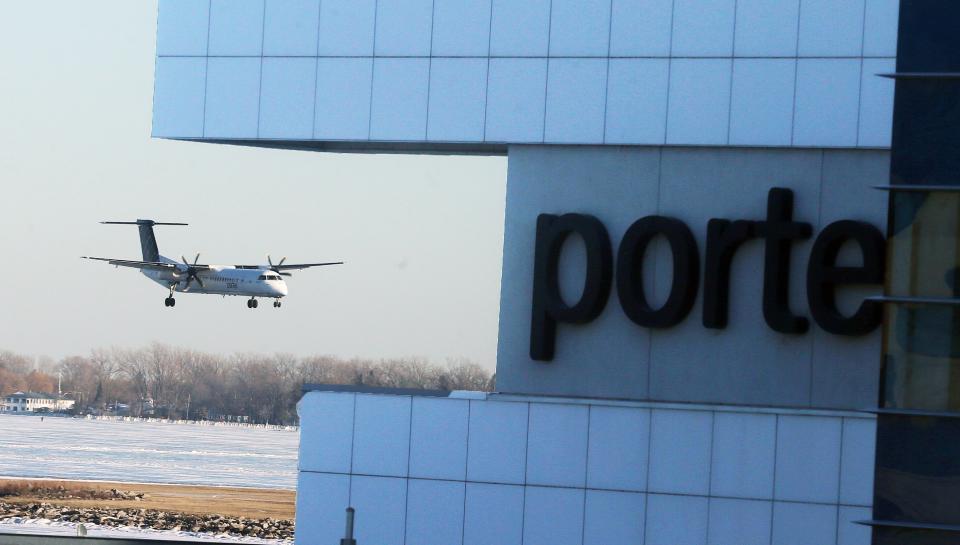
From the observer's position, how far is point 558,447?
14961 millimetres

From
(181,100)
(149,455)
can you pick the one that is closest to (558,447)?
(181,100)

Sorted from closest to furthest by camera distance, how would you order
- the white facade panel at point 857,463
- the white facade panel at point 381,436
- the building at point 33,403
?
the white facade panel at point 857,463
the white facade panel at point 381,436
the building at point 33,403

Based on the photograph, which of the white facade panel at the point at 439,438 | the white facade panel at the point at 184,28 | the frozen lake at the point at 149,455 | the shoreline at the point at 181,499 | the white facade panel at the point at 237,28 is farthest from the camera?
the frozen lake at the point at 149,455

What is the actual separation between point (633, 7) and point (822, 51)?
2203 millimetres

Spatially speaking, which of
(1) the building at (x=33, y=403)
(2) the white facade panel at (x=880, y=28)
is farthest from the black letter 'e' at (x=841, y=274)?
(1) the building at (x=33, y=403)

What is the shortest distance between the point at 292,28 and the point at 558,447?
240 inches

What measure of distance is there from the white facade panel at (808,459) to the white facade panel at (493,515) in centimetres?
288

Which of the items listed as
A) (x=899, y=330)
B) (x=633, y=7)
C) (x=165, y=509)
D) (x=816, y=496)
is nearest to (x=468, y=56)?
(x=633, y=7)

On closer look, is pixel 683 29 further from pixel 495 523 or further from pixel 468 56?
pixel 495 523

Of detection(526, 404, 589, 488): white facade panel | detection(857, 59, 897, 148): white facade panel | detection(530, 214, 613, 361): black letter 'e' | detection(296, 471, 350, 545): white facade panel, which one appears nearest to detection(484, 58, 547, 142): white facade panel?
detection(530, 214, 613, 361): black letter 'e'

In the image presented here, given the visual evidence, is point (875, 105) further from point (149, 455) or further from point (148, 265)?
point (149, 455)

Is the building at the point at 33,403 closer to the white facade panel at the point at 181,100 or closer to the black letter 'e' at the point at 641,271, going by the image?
the white facade panel at the point at 181,100

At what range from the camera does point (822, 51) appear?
14.8 metres

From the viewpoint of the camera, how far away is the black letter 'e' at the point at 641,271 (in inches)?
599
